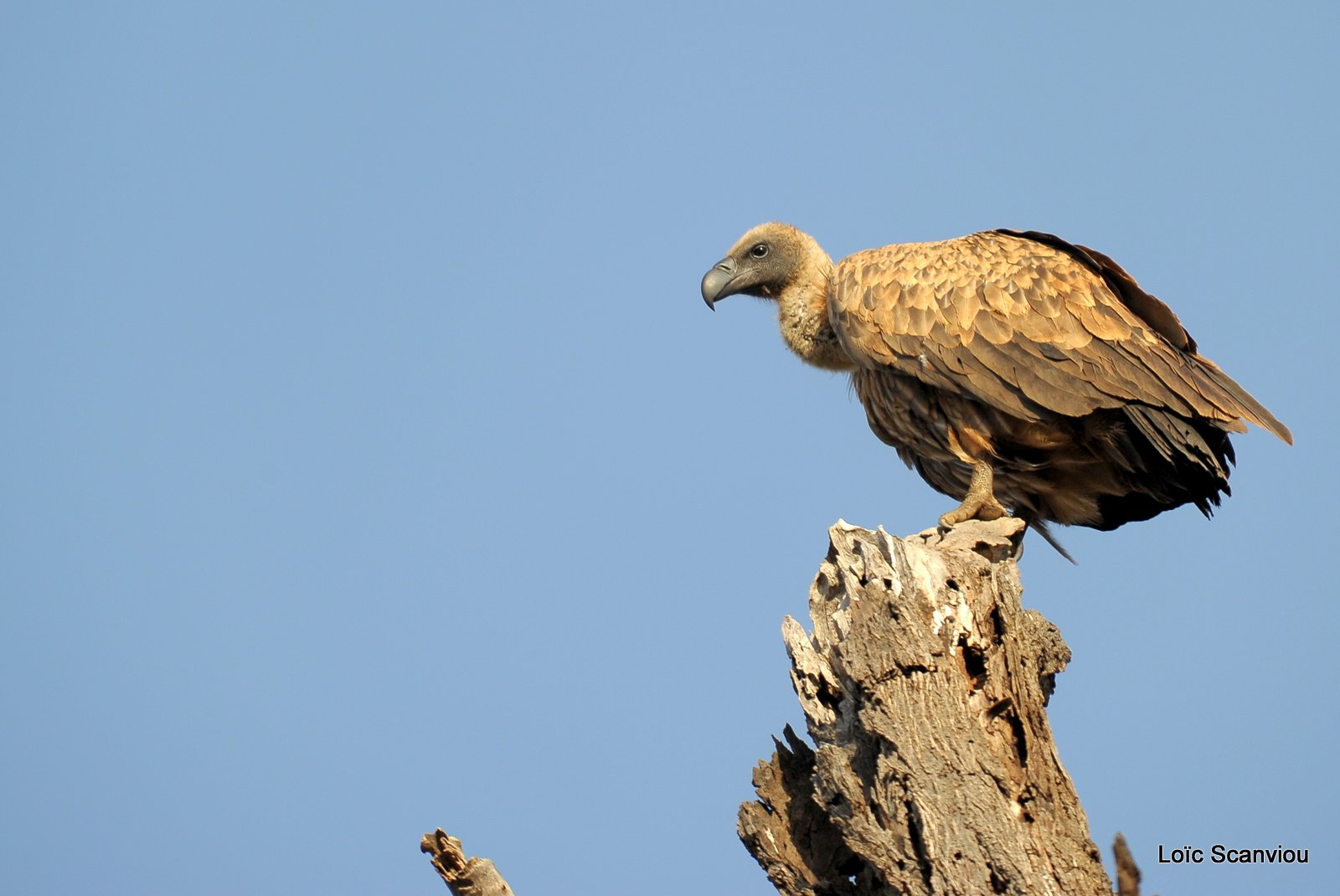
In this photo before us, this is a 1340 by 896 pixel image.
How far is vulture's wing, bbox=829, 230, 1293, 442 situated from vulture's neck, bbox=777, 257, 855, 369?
0.67m

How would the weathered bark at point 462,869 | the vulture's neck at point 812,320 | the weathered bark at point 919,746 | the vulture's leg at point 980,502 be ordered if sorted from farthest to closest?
the vulture's neck at point 812,320
the vulture's leg at point 980,502
the weathered bark at point 919,746
the weathered bark at point 462,869

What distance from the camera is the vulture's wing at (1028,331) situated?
25.0 feet

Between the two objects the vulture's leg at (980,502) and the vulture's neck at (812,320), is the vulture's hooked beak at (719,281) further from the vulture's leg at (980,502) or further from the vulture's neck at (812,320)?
the vulture's leg at (980,502)

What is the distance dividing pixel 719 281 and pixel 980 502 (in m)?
2.99

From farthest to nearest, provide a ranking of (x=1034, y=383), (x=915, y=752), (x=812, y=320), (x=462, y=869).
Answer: (x=812, y=320), (x=1034, y=383), (x=915, y=752), (x=462, y=869)

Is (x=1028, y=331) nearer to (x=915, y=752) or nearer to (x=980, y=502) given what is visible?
(x=980, y=502)

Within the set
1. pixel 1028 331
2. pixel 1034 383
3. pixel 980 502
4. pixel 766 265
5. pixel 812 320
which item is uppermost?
pixel 766 265

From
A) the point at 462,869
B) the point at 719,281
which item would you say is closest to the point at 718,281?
the point at 719,281

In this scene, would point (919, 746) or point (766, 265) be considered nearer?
point (919, 746)

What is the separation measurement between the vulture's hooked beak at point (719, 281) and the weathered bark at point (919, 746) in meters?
3.84

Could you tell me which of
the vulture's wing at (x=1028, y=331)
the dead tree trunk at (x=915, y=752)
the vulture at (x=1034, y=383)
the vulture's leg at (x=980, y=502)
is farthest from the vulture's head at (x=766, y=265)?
the dead tree trunk at (x=915, y=752)

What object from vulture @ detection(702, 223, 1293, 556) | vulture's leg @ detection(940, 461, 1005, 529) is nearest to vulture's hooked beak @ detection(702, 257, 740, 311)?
vulture @ detection(702, 223, 1293, 556)

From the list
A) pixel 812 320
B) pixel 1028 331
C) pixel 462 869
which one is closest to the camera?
pixel 462 869

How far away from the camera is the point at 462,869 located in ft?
17.7
